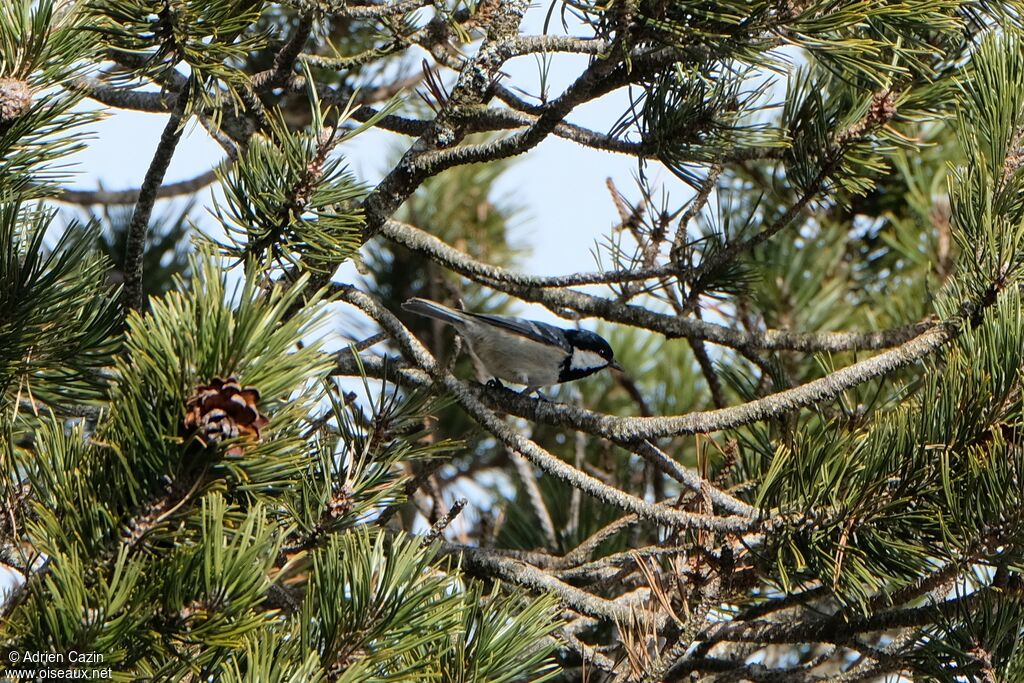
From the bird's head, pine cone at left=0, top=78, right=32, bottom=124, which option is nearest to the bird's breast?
the bird's head

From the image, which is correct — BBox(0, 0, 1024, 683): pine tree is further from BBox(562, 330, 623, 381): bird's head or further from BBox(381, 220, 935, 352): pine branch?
BBox(562, 330, 623, 381): bird's head

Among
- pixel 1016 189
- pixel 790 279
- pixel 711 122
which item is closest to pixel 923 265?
pixel 790 279

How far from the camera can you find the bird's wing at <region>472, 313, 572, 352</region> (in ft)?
15.1

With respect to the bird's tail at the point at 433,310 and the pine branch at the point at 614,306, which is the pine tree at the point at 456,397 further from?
the bird's tail at the point at 433,310

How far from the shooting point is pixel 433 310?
3.99m

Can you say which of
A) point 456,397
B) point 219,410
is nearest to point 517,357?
point 456,397

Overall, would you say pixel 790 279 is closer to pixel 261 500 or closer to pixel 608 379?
pixel 608 379

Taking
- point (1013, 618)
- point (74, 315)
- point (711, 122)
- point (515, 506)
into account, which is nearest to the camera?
point (1013, 618)

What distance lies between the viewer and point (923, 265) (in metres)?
4.38

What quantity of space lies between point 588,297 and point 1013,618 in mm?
1451

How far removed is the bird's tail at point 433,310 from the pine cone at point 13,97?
1.97 metres

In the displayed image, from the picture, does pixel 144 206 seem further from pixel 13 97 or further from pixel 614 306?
pixel 614 306

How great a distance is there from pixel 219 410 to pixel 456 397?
1.04 metres

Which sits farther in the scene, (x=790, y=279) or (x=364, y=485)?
(x=790, y=279)
